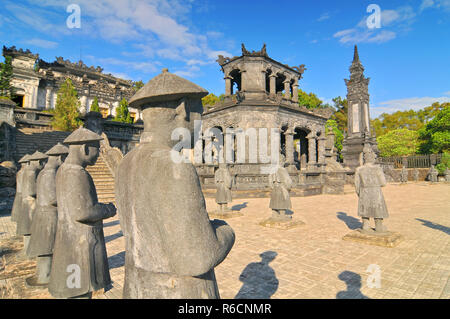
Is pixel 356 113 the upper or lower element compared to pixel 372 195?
upper

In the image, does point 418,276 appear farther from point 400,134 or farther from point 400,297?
point 400,134

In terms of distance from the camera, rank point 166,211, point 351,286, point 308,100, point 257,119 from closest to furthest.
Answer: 1. point 166,211
2. point 351,286
3. point 257,119
4. point 308,100

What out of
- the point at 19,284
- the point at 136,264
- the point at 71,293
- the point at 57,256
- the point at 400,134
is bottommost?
the point at 19,284

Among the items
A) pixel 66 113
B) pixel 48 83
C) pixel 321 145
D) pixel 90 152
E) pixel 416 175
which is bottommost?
pixel 416 175

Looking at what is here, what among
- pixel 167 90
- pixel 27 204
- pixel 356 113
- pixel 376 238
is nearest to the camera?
pixel 167 90

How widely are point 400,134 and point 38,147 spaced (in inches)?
1994

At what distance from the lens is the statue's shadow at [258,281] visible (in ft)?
12.9

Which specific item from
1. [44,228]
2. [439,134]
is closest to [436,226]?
[44,228]

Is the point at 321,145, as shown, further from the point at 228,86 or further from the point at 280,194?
the point at 280,194

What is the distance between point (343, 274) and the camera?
462cm

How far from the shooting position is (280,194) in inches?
340

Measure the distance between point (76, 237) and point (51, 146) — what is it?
18061 mm

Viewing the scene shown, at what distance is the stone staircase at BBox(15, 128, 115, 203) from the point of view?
13.6m
